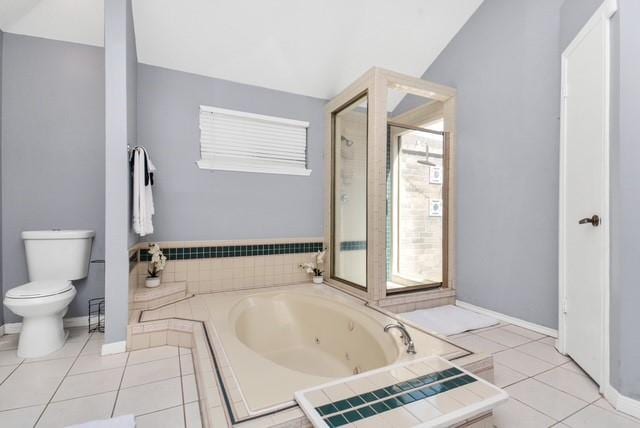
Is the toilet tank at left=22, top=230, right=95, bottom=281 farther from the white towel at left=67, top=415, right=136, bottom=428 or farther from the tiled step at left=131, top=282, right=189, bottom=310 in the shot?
the white towel at left=67, top=415, right=136, bottom=428

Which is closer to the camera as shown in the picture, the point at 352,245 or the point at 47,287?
the point at 47,287

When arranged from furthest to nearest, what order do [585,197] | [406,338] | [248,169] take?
[248,169], [585,197], [406,338]

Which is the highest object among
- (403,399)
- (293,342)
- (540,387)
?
(403,399)

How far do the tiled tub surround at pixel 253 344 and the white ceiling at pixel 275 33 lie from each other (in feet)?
6.80

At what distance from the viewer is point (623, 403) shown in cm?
A: 141

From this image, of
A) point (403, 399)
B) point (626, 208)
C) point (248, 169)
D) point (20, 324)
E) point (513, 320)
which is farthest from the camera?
point (248, 169)

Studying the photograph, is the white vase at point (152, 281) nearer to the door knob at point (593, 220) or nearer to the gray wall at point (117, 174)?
the gray wall at point (117, 174)

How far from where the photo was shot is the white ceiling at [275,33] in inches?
93.3

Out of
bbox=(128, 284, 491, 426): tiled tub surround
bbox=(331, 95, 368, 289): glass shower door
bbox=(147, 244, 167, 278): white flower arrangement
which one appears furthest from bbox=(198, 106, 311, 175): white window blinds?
bbox=(128, 284, 491, 426): tiled tub surround

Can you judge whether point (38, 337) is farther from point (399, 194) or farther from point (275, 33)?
point (399, 194)

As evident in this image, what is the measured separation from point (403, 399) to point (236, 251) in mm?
2186

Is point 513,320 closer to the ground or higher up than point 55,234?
closer to the ground

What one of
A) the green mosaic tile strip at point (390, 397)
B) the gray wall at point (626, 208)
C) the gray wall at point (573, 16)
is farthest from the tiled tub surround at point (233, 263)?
the gray wall at point (573, 16)

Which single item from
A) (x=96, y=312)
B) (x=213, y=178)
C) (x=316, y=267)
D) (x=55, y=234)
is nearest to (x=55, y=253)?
(x=55, y=234)
